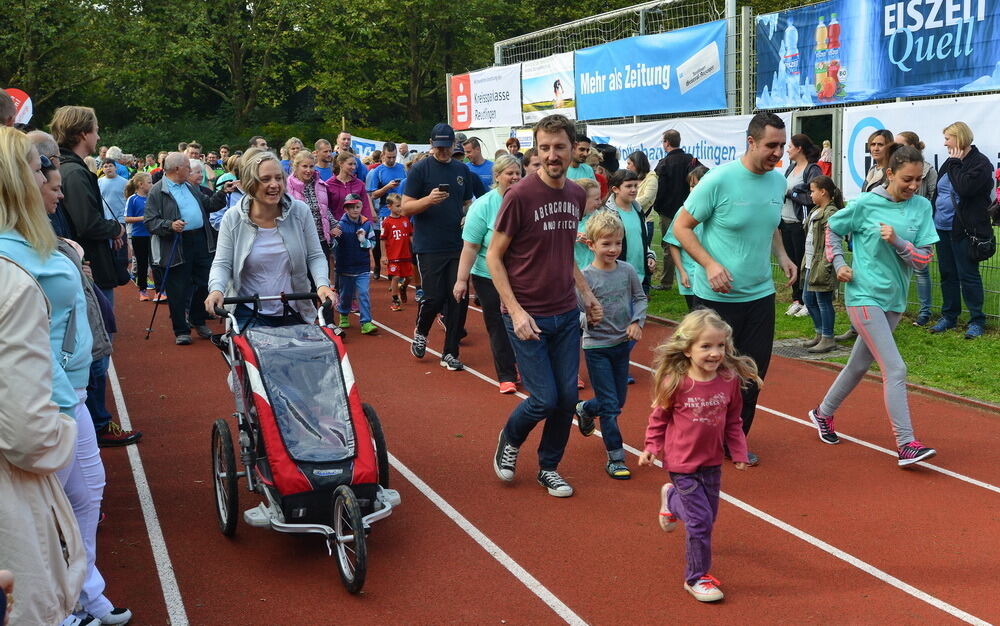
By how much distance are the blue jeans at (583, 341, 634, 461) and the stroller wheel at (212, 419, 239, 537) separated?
2467mm

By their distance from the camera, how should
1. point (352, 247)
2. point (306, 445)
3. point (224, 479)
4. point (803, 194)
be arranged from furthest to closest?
point (352, 247) → point (803, 194) → point (224, 479) → point (306, 445)

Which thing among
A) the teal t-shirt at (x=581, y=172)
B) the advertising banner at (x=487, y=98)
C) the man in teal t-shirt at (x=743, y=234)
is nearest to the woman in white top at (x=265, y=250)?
the man in teal t-shirt at (x=743, y=234)

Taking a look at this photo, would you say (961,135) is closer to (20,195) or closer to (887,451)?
(887,451)

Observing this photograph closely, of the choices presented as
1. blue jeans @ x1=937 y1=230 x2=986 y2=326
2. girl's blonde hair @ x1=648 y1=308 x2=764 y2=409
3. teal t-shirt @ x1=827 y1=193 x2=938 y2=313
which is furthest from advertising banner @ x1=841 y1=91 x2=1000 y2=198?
girl's blonde hair @ x1=648 y1=308 x2=764 y2=409

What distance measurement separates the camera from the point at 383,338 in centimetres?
1202

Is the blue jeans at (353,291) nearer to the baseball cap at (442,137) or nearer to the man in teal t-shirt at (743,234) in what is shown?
the baseball cap at (442,137)

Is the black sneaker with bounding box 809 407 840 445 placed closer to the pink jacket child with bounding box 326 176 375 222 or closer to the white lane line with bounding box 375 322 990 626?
the white lane line with bounding box 375 322 990 626

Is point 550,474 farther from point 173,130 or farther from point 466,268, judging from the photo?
point 173,130

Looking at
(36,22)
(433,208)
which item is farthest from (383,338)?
(36,22)

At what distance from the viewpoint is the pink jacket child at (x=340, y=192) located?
39.6 feet

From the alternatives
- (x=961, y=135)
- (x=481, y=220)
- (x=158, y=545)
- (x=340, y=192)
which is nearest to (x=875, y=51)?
(x=961, y=135)

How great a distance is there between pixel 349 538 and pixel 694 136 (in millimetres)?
12435

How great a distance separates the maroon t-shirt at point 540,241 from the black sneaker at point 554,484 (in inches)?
42.5

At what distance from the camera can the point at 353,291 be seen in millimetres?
12211
